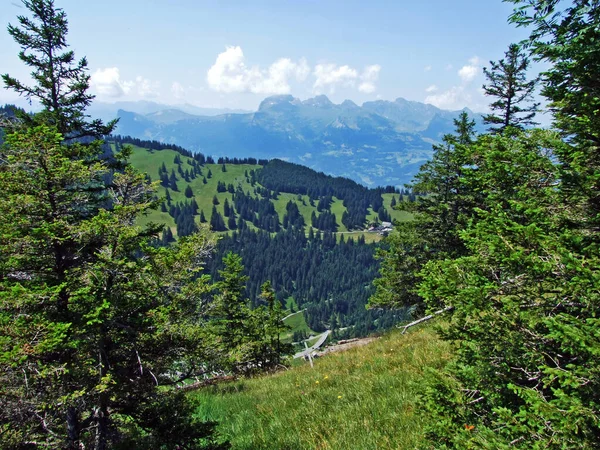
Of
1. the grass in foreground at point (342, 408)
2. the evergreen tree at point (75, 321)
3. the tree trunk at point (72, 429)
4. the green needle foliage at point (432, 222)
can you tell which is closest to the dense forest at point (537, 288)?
the grass in foreground at point (342, 408)

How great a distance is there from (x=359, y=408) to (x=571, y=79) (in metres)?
6.45

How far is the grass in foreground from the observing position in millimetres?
5875

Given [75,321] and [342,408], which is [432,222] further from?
[75,321]

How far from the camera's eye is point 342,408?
23.9 feet

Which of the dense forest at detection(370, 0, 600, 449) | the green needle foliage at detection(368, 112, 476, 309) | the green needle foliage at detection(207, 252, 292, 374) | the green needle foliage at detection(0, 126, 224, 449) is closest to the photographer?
the dense forest at detection(370, 0, 600, 449)

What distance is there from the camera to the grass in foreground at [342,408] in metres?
5.88

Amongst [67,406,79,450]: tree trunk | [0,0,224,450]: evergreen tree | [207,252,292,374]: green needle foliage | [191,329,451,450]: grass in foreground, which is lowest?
[207,252,292,374]: green needle foliage

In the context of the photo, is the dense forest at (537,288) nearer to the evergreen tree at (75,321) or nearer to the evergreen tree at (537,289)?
the evergreen tree at (537,289)

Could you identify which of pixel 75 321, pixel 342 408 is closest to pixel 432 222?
pixel 342 408

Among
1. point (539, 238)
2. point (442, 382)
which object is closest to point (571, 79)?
point (539, 238)

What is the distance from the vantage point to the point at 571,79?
460 cm

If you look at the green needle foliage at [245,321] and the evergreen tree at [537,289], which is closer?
the evergreen tree at [537,289]

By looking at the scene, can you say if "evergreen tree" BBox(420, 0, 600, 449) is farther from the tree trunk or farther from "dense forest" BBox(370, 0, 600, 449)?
the tree trunk

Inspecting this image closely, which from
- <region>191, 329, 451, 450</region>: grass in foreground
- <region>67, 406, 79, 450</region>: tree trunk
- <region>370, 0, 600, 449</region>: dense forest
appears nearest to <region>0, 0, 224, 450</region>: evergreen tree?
<region>67, 406, 79, 450</region>: tree trunk
